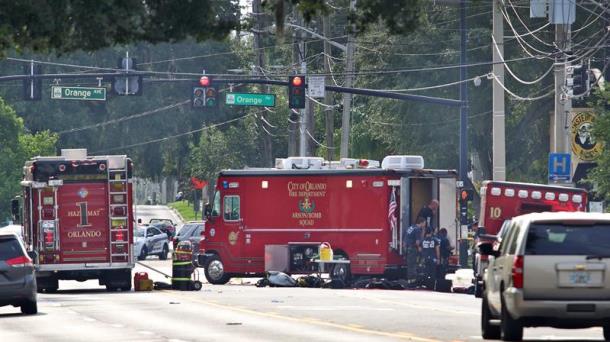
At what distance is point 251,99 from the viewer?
5441 centimetres

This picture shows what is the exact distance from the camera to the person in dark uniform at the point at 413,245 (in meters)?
39.9

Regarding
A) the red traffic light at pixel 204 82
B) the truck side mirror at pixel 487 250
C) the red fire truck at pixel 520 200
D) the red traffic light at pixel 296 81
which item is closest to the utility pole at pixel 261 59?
the red traffic light at pixel 204 82

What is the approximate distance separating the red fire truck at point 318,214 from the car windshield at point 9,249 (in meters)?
13.1

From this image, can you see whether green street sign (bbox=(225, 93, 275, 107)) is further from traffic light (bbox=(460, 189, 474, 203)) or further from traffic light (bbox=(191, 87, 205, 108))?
traffic light (bbox=(460, 189, 474, 203))

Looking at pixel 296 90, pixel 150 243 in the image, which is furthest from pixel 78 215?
pixel 150 243

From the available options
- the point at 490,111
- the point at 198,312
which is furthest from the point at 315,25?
the point at 198,312

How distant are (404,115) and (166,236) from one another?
1405 cm

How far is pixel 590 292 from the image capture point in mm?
18984

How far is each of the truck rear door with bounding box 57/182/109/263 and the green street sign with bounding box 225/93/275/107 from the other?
15.1 metres

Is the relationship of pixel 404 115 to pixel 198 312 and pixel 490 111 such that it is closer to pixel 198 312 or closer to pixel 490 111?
pixel 490 111

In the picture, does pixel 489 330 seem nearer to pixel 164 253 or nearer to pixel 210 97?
pixel 210 97

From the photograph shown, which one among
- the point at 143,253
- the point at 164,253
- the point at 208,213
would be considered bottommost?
the point at 164,253

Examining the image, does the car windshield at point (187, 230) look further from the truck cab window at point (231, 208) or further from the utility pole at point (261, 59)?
the truck cab window at point (231, 208)

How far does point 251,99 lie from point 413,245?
15.7m
